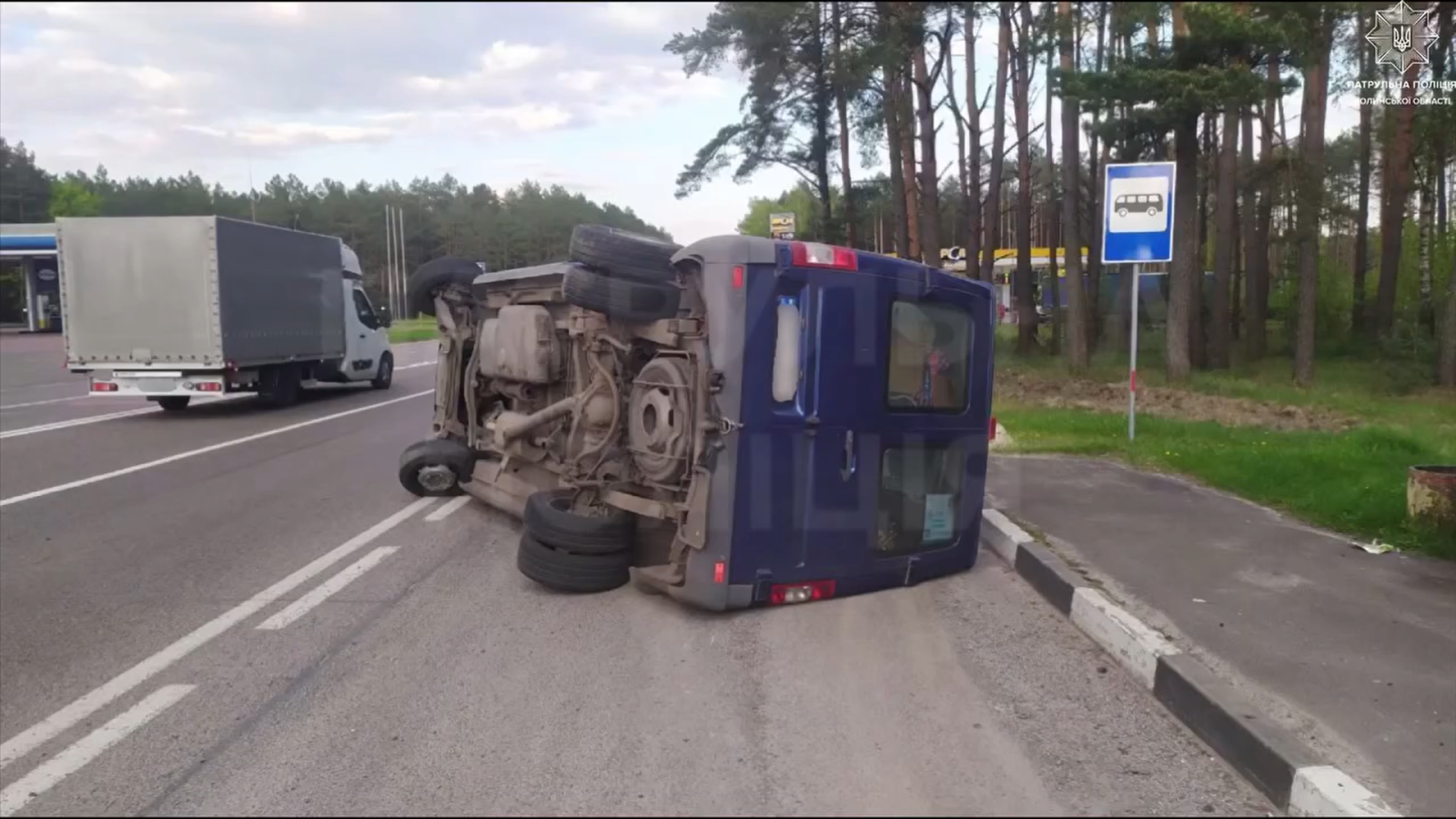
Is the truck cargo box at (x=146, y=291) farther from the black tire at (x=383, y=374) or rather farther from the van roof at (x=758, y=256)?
the van roof at (x=758, y=256)

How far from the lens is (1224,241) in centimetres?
2423

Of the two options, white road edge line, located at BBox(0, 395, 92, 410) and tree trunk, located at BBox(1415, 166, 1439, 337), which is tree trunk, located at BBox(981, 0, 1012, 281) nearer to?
tree trunk, located at BBox(1415, 166, 1439, 337)

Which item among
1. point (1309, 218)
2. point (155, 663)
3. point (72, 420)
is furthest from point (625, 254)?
point (1309, 218)

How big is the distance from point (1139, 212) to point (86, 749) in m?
11.1

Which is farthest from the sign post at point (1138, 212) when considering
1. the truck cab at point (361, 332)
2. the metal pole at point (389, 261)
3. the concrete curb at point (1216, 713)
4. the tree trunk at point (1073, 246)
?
the truck cab at point (361, 332)

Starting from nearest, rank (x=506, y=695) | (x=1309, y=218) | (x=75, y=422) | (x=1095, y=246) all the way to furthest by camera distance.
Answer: (x=506, y=695) → (x=75, y=422) → (x=1309, y=218) → (x=1095, y=246)

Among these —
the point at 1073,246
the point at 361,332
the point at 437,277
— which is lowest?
the point at 361,332

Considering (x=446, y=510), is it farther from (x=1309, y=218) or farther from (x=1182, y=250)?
(x=1309, y=218)

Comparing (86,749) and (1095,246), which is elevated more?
(1095,246)

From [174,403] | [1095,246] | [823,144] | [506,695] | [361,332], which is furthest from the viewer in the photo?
[823,144]

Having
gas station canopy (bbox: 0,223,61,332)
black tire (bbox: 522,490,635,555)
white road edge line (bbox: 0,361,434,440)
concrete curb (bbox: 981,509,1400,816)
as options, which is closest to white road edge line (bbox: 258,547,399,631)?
black tire (bbox: 522,490,635,555)

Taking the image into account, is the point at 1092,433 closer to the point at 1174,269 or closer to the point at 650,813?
the point at 1174,269

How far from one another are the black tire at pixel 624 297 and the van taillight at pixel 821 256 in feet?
3.12

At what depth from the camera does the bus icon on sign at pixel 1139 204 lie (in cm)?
1199
